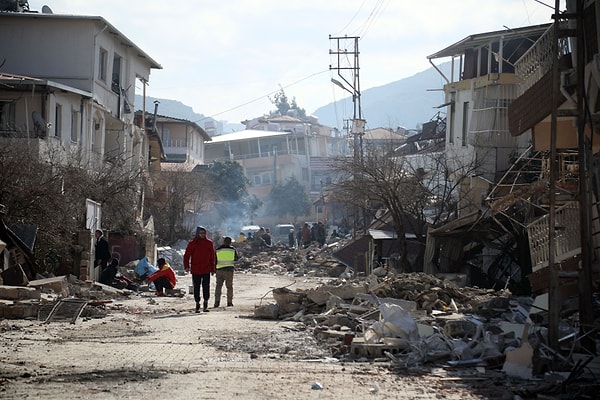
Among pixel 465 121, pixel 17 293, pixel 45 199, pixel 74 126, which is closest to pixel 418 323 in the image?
pixel 17 293

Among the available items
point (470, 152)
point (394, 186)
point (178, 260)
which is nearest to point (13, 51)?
point (178, 260)

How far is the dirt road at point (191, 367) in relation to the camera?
8.10 meters

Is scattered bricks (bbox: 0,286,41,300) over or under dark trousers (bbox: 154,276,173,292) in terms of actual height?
over

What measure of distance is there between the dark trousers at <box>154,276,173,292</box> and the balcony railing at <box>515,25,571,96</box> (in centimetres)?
1083

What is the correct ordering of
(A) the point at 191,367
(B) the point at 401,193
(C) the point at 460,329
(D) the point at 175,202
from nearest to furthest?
(A) the point at 191,367 < (C) the point at 460,329 < (B) the point at 401,193 < (D) the point at 175,202

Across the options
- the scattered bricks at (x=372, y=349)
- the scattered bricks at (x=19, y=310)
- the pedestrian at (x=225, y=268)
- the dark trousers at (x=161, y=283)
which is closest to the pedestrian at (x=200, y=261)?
the pedestrian at (x=225, y=268)

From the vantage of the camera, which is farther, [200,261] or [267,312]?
[200,261]

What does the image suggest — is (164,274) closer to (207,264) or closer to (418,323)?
(207,264)

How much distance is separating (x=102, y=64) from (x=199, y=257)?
74.1 ft

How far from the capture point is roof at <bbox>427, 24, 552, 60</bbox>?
34.9 meters

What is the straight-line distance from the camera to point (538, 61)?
1616 centimetres

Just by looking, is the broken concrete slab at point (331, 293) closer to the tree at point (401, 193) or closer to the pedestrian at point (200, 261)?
the pedestrian at point (200, 261)

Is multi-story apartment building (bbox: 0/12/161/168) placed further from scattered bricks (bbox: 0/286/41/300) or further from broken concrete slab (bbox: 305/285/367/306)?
broken concrete slab (bbox: 305/285/367/306)

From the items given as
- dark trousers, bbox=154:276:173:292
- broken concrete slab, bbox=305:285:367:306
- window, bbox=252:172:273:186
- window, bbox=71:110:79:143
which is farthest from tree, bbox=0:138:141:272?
window, bbox=252:172:273:186
